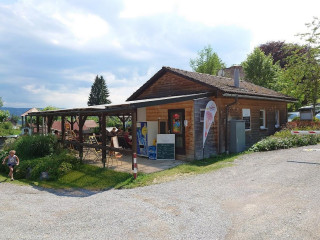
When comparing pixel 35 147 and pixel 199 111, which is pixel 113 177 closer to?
pixel 199 111

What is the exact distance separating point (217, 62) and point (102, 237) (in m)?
40.0

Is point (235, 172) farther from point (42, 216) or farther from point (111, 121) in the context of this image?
point (111, 121)

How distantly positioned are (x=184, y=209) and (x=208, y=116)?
21.3ft

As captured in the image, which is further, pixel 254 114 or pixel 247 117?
pixel 254 114

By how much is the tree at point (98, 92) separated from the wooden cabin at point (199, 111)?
146 ft

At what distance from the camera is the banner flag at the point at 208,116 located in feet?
36.9

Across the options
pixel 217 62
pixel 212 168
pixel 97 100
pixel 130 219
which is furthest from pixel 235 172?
pixel 97 100

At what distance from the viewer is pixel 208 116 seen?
11.5 metres

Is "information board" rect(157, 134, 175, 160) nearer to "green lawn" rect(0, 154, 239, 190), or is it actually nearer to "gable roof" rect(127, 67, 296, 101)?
"green lawn" rect(0, 154, 239, 190)

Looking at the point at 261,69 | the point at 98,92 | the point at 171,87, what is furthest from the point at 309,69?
the point at 98,92

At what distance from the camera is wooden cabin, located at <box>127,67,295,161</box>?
448 inches

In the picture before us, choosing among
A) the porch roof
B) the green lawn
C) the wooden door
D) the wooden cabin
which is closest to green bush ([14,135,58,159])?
the porch roof

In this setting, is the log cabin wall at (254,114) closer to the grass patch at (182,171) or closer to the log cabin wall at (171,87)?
the log cabin wall at (171,87)

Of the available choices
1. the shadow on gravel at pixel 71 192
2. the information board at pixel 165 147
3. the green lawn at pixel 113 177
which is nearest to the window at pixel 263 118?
the green lawn at pixel 113 177
